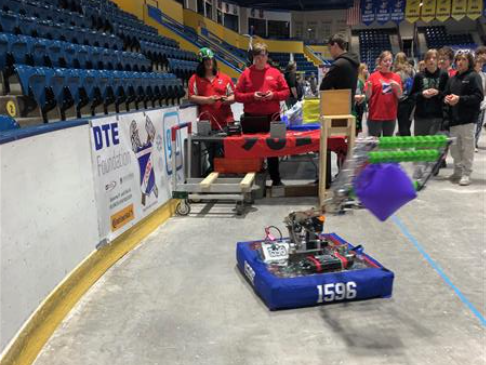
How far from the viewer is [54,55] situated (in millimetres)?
4527

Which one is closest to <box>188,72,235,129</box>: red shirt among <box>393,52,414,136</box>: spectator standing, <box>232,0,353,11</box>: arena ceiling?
<box>393,52,414,136</box>: spectator standing

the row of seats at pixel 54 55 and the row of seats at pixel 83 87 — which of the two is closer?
the row of seats at pixel 83 87

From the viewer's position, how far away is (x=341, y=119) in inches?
155

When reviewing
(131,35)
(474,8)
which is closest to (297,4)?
(474,8)

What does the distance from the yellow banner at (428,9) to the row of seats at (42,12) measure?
16.6 meters

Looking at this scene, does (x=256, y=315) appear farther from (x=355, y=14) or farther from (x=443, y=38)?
(x=443, y=38)

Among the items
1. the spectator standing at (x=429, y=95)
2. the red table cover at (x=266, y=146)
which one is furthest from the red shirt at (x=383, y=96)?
the red table cover at (x=266, y=146)

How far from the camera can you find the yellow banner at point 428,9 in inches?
738

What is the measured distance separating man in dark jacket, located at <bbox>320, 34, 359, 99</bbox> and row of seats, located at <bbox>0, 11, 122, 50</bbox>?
3393 mm

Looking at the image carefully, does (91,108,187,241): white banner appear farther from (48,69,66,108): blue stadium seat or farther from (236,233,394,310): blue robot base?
(236,233,394,310): blue robot base

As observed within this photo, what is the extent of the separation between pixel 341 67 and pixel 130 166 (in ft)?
7.19

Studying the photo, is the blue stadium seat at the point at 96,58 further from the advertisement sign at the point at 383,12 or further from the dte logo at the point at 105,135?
the advertisement sign at the point at 383,12

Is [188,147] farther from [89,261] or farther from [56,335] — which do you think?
[56,335]

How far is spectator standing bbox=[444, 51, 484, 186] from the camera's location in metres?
4.41
